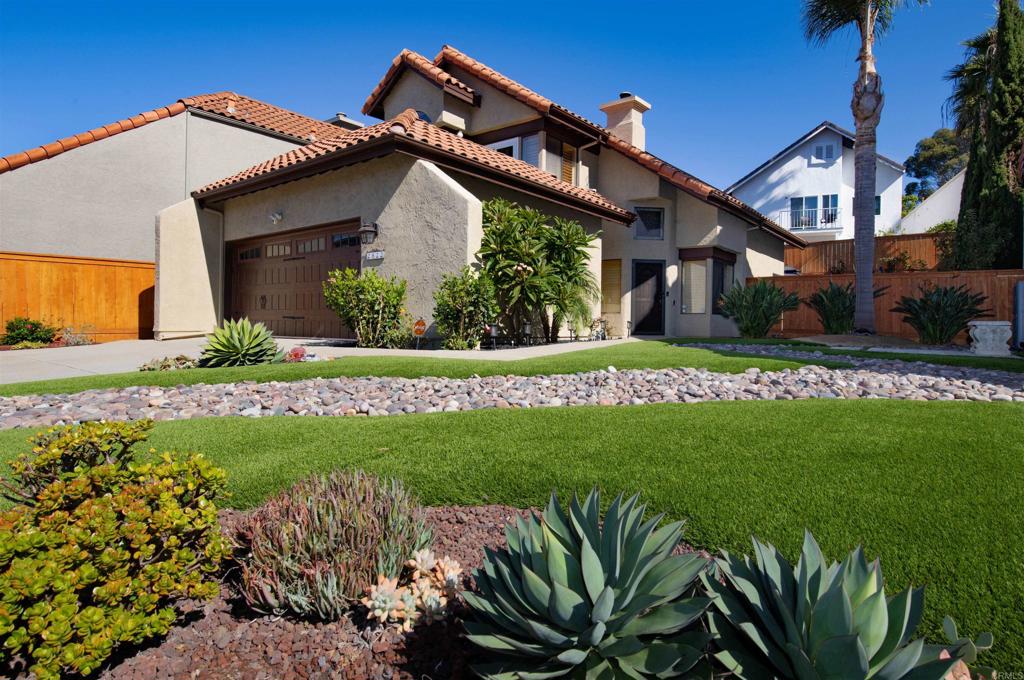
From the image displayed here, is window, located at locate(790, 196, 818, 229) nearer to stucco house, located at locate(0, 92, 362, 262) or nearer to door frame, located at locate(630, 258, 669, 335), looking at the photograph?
door frame, located at locate(630, 258, 669, 335)

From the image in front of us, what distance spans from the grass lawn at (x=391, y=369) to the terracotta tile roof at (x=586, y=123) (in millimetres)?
9511

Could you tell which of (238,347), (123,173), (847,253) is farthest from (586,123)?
(847,253)

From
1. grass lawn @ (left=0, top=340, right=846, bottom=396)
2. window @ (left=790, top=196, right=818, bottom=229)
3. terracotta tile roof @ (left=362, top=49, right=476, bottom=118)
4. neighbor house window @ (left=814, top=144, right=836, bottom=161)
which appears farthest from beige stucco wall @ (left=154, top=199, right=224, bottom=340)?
neighbor house window @ (left=814, top=144, right=836, bottom=161)

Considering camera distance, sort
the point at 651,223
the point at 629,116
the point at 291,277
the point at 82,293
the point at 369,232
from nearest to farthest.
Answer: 1. the point at 369,232
2. the point at 291,277
3. the point at 82,293
4. the point at 651,223
5. the point at 629,116

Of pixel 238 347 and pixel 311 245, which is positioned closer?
pixel 238 347

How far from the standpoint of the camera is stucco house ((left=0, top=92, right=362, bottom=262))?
13.7 meters

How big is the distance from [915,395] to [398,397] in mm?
5554

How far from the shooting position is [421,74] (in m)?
16.7

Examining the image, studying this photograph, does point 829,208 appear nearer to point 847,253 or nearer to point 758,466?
point 847,253

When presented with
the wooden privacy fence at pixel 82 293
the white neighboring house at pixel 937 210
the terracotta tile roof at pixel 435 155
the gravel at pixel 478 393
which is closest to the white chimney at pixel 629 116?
the terracotta tile roof at pixel 435 155

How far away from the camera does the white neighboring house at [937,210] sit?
31.7 metres

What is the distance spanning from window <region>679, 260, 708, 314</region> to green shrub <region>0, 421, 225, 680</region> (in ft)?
56.5

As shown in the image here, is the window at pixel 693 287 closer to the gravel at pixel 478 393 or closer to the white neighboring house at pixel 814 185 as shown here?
the gravel at pixel 478 393

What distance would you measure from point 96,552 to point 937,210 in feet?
136
